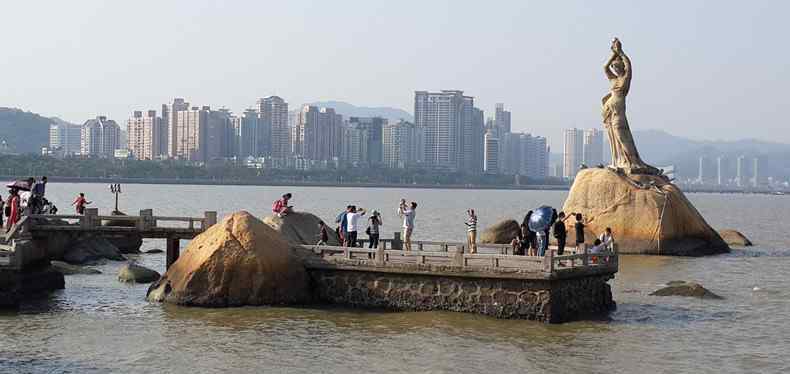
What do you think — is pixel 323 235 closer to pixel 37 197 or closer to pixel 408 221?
pixel 408 221

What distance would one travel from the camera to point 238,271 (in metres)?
27.7

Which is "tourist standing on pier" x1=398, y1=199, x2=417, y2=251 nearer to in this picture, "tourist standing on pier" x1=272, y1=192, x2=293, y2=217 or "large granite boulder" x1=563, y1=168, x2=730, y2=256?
"tourist standing on pier" x1=272, y1=192, x2=293, y2=217

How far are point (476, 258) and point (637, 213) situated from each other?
21886 mm

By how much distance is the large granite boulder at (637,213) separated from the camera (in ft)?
153

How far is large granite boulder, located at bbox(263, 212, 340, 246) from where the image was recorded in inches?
1210

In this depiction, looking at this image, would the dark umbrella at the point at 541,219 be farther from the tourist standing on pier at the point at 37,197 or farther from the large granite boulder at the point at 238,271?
the tourist standing on pier at the point at 37,197

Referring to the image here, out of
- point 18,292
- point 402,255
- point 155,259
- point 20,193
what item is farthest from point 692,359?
point 155,259

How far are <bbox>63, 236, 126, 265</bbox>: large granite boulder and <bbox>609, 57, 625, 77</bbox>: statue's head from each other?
23720 millimetres

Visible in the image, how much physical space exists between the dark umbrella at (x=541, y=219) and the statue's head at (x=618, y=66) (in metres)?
22.5

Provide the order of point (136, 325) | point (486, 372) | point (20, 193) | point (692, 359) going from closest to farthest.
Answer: point (486, 372) → point (692, 359) → point (136, 325) → point (20, 193)

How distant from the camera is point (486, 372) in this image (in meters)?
21.7

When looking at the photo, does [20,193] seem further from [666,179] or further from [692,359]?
[666,179]

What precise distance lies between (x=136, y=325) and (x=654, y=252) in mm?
27146

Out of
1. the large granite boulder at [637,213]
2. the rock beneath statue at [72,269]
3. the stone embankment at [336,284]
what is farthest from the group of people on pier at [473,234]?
the large granite boulder at [637,213]
